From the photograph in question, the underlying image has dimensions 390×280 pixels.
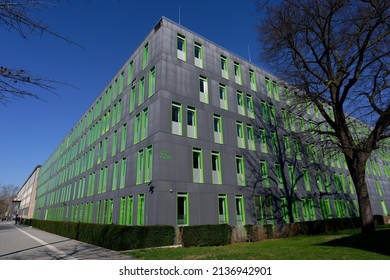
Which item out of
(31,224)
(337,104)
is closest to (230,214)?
(337,104)

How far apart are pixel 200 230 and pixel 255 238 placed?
4.65m

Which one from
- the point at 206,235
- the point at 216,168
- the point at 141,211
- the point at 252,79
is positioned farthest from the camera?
the point at 252,79

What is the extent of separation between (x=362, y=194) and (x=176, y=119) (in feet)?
43.9

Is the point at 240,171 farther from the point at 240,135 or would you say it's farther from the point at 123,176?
the point at 123,176

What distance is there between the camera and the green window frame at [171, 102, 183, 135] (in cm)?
1844

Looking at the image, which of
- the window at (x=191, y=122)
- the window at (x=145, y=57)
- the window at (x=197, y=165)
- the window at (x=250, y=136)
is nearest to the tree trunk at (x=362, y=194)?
the window at (x=250, y=136)

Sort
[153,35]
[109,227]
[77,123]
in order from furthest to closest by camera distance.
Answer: [77,123] < [153,35] < [109,227]

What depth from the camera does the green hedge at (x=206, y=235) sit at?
14.9 m

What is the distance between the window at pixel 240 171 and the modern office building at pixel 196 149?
89 mm

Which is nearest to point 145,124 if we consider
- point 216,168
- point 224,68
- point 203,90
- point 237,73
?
point 203,90

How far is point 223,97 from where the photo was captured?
2278cm

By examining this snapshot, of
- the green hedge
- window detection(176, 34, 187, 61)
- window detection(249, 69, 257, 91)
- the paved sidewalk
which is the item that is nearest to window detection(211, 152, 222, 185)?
the green hedge

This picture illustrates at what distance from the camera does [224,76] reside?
77.7 ft
